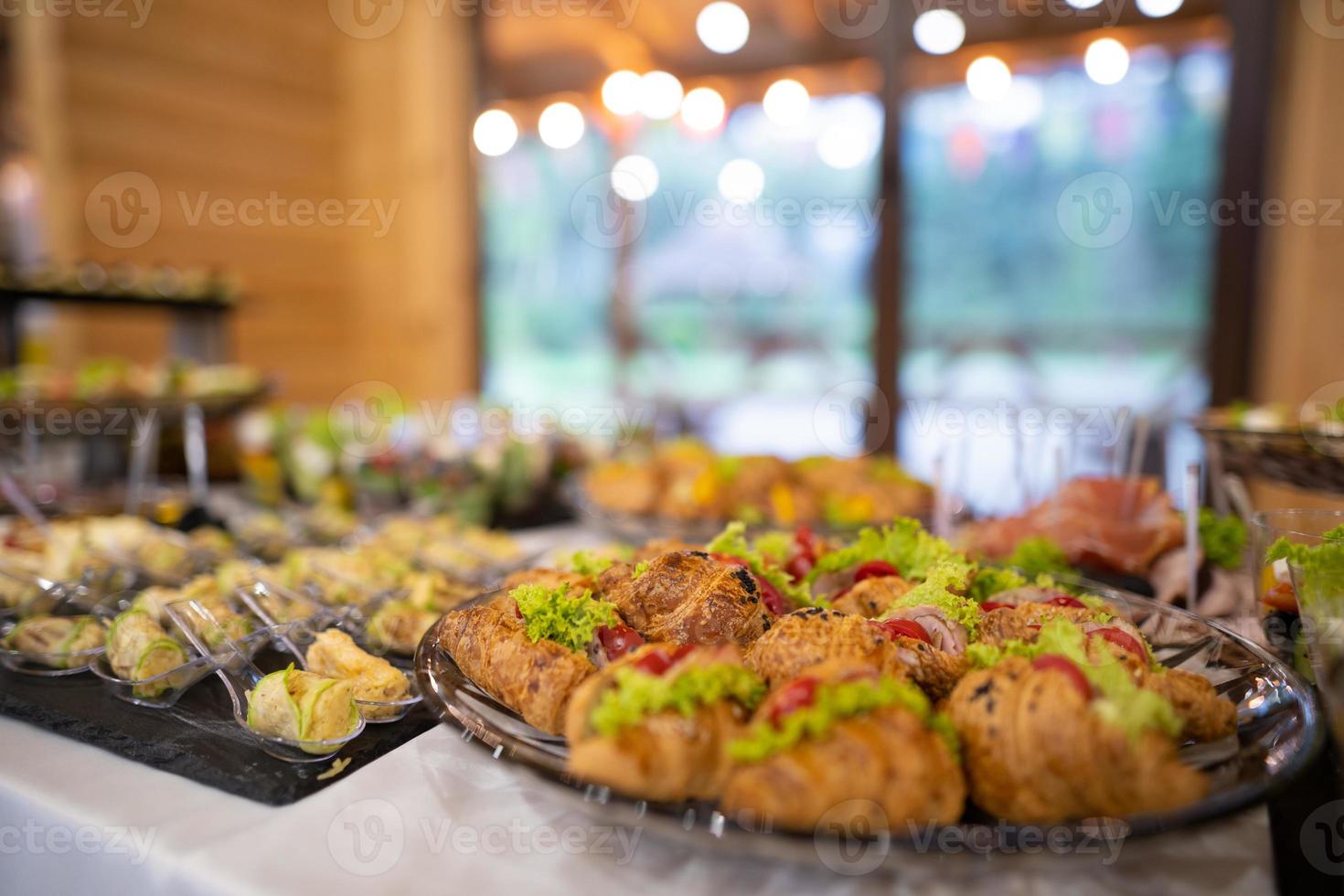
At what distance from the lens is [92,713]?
4.13ft

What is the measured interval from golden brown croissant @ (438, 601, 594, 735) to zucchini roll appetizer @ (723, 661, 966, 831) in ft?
0.84

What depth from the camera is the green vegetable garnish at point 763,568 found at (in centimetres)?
135

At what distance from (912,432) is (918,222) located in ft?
4.73

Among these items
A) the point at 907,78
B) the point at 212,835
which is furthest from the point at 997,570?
the point at 907,78

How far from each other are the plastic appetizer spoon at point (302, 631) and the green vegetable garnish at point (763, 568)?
0.54 meters

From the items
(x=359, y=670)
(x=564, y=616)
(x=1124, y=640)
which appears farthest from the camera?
(x=359, y=670)

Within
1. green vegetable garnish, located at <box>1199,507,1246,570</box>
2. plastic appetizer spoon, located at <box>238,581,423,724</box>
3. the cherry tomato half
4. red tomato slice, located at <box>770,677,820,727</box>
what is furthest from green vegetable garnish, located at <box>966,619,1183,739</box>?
green vegetable garnish, located at <box>1199,507,1246,570</box>

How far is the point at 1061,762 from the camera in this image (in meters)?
0.80

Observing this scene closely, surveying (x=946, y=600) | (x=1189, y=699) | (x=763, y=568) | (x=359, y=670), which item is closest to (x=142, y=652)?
(x=359, y=670)

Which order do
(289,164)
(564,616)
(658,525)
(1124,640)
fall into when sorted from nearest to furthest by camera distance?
(1124,640)
(564,616)
(658,525)
(289,164)

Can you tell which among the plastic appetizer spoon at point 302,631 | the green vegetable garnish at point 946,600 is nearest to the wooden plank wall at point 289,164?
the plastic appetizer spoon at point 302,631

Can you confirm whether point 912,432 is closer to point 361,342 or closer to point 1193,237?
point 1193,237

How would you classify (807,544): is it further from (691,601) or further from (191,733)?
(191,733)

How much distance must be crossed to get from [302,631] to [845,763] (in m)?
0.99
